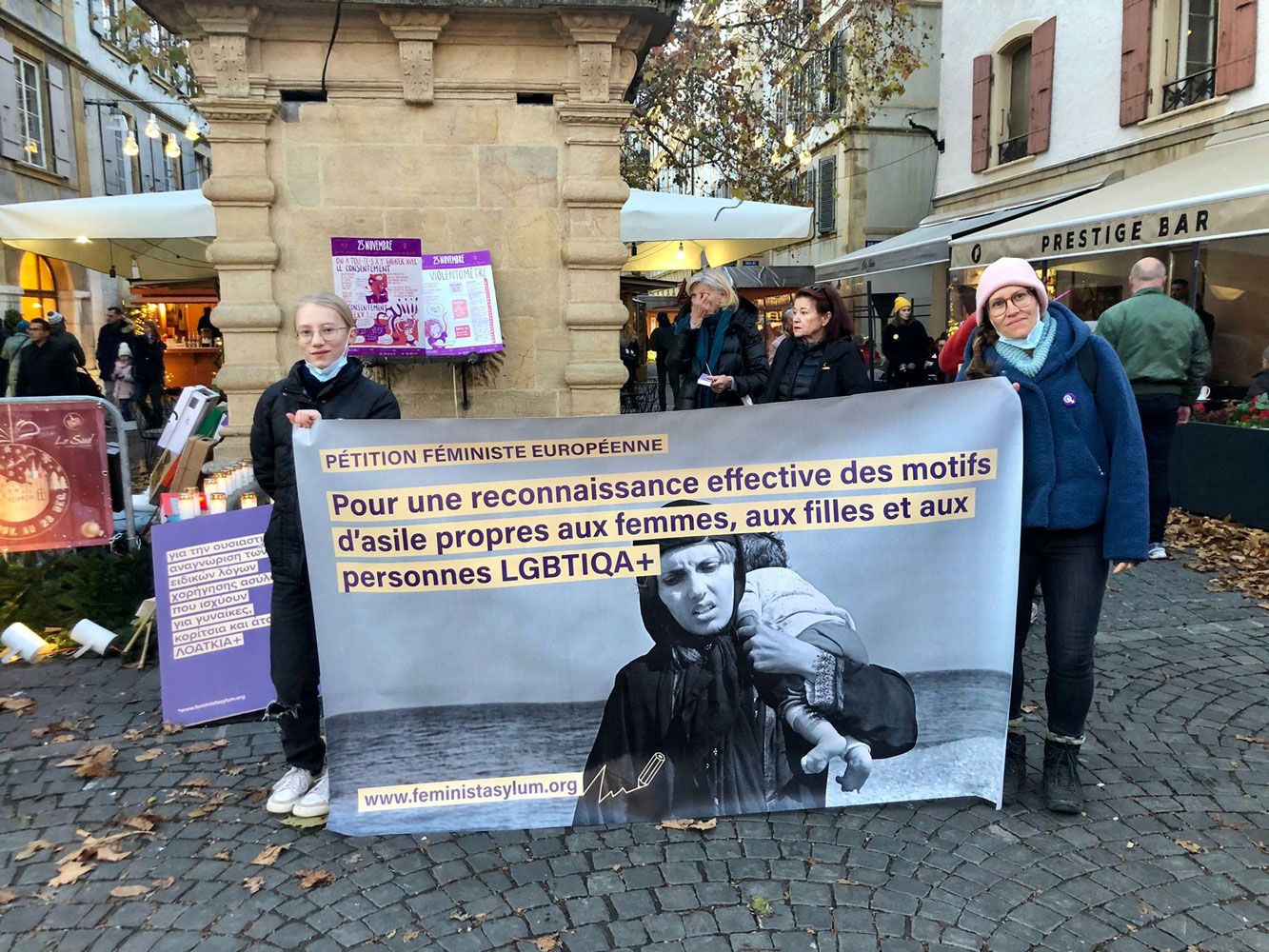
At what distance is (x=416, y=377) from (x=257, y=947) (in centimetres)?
379

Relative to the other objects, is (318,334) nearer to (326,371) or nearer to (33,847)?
(326,371)

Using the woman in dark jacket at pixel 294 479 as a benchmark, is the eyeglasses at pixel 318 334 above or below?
above

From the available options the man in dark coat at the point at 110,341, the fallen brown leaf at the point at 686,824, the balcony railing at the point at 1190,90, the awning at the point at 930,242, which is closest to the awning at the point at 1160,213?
the balcony railing at the point at 1190,90

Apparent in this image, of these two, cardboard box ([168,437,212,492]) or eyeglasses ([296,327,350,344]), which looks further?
cardboard box ([168,437,212,492])

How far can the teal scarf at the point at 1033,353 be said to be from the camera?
3186 mm

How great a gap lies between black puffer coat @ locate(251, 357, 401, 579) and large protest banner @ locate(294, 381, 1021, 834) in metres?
0.22

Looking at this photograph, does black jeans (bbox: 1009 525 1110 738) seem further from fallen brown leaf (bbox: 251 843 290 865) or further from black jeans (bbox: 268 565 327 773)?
fallen brown leaf (bbox: 251 843 290 865)

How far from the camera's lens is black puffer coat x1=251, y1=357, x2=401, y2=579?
327cm

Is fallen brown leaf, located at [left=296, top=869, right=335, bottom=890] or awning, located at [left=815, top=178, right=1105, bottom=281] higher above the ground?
awning, located at [left=815, top=178, right=1105, bottom=281]

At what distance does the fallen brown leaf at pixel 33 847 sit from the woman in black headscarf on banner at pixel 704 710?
1833 mm

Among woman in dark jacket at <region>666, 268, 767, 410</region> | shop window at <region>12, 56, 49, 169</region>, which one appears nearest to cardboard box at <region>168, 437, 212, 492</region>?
woman in dark jacket at <region>666, 268, 767, 410</region>

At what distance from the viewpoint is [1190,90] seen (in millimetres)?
13070

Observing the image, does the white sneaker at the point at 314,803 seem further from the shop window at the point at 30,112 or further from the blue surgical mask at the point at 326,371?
the shop window at the point at 30,112

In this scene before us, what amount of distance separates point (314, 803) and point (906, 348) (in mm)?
12569
